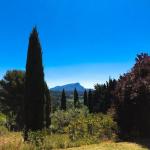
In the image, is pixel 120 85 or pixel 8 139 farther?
pixel 120 85

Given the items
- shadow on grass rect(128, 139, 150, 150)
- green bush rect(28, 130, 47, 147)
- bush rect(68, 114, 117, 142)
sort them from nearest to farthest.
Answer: green bush rect(28, 130, 47, 147) → shadow on grass rect(128, 139, 150, 150) → bush rect(68, 114, 117, 142)

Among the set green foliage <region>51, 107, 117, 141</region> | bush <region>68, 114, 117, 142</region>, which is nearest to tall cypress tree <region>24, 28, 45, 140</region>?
green foliage <region>51, 107, 117, 141</region>

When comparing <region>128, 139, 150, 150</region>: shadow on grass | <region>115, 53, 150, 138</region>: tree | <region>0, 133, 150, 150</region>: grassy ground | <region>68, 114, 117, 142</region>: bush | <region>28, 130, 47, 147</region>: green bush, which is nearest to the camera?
<region>0, 133, 150, 150</region>: grassy ground

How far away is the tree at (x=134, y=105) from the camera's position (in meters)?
17.4

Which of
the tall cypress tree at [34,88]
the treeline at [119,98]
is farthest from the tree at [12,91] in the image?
the tall cypress tree at [34,88]

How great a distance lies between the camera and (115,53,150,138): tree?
17.4 meters

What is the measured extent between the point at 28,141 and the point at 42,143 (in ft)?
1.78

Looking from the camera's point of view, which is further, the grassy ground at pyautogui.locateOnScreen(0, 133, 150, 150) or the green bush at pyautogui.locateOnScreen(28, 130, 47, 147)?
the green bush at pyautogui.locateOnScreen(28, 130, 47, 147)

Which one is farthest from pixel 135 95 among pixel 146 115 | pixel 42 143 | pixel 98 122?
pixel 42 143

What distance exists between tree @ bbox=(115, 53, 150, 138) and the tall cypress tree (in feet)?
23.5

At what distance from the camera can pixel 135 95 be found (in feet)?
56.7

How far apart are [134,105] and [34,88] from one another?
873 centimetres

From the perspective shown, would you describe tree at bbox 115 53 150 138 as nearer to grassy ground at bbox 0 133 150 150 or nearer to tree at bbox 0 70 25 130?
grassy ground at bbox 0 133 150 150

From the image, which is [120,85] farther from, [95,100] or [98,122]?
[95,100]
